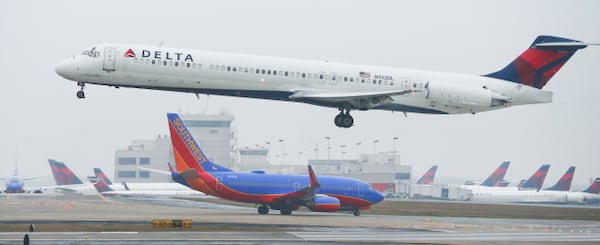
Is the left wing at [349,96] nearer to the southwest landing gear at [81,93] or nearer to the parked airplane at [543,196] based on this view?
the southwest landing gear at [81,93]

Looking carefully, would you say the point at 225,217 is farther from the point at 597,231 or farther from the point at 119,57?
the point at 597,231

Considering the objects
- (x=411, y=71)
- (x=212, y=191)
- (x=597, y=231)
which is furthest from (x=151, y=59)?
(x=597, y=231)

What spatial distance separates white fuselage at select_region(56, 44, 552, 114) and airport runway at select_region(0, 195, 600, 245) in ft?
30.1

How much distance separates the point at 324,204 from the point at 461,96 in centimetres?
2424

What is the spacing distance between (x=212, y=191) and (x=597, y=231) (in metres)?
35.5

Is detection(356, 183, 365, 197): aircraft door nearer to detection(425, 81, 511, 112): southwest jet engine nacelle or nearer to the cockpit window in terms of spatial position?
detection(425, 81, 511, 112): southwest jet engine nacelle

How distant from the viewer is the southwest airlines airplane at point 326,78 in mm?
65500

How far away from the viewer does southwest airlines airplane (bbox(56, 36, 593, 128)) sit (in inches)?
2579

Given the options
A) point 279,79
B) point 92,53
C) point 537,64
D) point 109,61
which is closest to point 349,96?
point 279,79

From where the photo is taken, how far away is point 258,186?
92.8m

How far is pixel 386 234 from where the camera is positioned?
216ft

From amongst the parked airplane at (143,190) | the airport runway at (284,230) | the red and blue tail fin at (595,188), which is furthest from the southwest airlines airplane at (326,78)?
the red and blue tail fin at (595,188)

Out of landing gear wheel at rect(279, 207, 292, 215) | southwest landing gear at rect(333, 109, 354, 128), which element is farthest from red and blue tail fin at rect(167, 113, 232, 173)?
southwest landing gear at rect(333, 109, 354, 128)

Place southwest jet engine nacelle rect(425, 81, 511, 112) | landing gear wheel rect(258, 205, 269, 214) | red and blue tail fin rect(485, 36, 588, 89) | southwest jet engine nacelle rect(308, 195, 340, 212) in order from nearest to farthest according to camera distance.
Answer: southwest jet engine nacelle rect(425, 81, 511, 112) → red and blue tail fin rect(485, 36, 588, 89) → southwest jet engine nacelle rect(308, 195, 340, 212) → landing gear wheel rect(258, 205, 269, 214)
